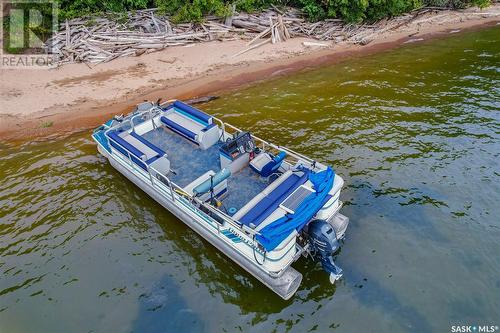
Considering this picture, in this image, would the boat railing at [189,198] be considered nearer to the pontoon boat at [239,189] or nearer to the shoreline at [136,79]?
the pontoon boat at [239,189]

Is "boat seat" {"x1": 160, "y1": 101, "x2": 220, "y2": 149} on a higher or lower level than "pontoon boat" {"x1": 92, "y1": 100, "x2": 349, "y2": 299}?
higher

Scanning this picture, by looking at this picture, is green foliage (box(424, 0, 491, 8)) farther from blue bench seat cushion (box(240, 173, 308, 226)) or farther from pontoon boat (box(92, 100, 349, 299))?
blue bench seat cushion (box(240, 173, 308, 226))

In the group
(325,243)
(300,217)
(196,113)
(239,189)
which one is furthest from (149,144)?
(325,243)

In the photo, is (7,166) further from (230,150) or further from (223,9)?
(223,9)

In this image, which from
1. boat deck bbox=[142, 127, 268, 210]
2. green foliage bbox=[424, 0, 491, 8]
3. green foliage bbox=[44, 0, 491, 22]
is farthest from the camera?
green foliage bbox=[424, 0, 491, 8]

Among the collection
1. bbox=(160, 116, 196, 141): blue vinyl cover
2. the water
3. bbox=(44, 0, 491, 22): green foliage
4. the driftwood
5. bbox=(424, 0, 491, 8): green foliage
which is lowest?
the water

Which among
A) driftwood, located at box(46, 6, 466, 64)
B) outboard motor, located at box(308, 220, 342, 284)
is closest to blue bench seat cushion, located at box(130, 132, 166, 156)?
outboard motor, located at box(308, 220, 342, 284)

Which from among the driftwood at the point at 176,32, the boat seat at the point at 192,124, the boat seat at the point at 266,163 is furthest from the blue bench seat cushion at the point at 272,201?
the driftwood at the point at 176,32
